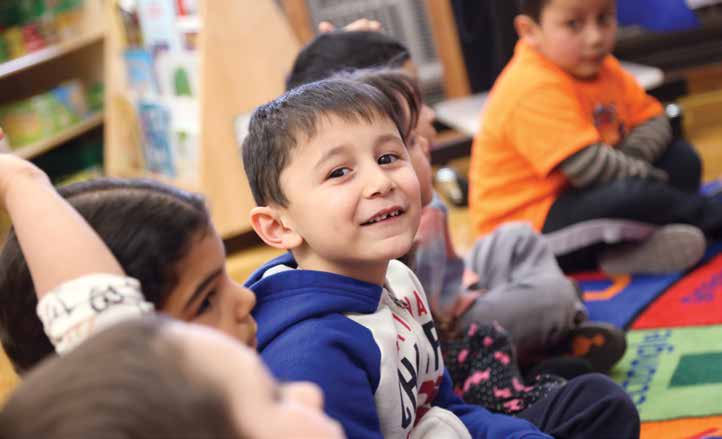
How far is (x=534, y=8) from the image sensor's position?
205 cm

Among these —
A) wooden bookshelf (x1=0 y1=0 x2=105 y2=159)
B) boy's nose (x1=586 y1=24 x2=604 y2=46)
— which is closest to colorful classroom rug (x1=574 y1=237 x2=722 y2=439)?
boy's nose (x1=586 y1=24 x2=604 y2=46)

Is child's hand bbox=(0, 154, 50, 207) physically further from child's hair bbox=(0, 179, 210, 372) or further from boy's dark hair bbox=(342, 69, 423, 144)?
boy's dark hair bbox=(342, 69, 423, 144)

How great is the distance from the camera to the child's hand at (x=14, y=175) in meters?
0.84

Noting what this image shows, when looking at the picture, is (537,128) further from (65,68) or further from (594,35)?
(65,68)

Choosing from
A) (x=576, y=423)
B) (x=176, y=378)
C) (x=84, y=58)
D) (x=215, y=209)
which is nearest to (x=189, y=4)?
(x=215, y=209)

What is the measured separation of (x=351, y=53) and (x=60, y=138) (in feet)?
6.51

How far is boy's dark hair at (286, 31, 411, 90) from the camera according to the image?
1.62 meters

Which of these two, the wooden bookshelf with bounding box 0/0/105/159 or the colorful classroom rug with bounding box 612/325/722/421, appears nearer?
the colorful classroom rug with bounding box 612/325/722/421

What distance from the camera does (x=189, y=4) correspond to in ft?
9.45

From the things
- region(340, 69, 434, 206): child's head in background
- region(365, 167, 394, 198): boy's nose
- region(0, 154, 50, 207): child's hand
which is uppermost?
region(0, 154, 50, 207): child's hand

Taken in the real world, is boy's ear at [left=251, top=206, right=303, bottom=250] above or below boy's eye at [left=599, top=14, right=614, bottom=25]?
above

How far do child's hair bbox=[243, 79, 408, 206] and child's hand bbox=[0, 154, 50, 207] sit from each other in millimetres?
268

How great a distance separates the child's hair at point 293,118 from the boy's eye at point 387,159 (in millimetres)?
42

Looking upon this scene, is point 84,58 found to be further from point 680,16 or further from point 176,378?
point 176,378
